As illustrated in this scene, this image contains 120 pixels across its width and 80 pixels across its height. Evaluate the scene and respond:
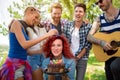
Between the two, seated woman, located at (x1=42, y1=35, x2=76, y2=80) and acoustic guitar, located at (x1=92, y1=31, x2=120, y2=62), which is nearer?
seated woman, located at (x1=42, y1=35, x2=76, y2=80)

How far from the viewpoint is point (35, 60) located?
326 cm

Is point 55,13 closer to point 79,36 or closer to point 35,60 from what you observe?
point 79,36

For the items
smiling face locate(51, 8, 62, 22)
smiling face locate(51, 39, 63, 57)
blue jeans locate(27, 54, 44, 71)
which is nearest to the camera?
smiling face locate(51, 39, 63, 57)

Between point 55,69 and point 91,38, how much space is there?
3.21 ft

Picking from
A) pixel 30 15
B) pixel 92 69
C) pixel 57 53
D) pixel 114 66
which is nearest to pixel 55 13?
pixel 30 15

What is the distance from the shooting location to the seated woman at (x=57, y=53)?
285 centimetres

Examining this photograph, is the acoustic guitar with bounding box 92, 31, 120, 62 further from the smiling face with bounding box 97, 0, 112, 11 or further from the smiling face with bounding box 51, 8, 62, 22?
the smiling face with bounding box 51, 8, 62, 22

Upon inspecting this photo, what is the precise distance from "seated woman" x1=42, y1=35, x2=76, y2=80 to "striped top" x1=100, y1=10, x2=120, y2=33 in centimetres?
93

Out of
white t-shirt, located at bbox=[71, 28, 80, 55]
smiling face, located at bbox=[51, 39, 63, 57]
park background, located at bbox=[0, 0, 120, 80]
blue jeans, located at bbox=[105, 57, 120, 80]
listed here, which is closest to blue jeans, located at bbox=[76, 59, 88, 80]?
white t-shirt, located at bbox=[71, 28, 80, 55]

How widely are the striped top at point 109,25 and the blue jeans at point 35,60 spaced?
3.22ft

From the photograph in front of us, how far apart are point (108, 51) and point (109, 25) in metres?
0.36

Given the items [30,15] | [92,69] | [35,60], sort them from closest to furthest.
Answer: [30,15] < [35,60] < [92,69]

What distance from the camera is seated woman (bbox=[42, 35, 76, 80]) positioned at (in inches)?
112

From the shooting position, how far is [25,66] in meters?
2.96
